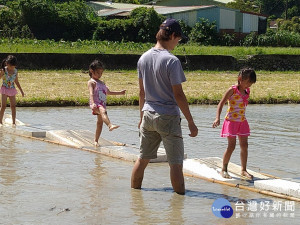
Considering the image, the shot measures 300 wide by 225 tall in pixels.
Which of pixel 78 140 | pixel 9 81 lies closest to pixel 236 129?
pixel 78 140

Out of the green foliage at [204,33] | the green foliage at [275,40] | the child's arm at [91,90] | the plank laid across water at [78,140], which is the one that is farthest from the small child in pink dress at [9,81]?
the green foliage at [275,40]

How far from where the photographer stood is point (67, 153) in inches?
356

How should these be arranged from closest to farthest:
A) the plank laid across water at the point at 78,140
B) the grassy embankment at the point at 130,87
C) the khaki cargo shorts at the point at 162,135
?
the khaki cargo shorts at the point at 162,135, the plank laid across water at the point at 78,140, the grassy embankment at the point at 130,87

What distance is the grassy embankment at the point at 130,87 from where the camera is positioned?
619 inches

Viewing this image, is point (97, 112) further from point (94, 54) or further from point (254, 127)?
point (94, 54)

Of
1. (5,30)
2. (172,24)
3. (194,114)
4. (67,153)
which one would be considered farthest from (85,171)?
(5,30)

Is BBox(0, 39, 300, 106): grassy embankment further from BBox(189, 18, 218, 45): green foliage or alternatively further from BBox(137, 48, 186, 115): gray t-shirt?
BBox(189, 18, 218, 45): green foliage

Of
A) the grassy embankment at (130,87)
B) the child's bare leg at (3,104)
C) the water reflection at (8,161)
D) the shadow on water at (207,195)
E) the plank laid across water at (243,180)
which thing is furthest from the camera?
the grassy embankment at (130,87)

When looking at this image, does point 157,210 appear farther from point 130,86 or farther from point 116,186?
point 130,86

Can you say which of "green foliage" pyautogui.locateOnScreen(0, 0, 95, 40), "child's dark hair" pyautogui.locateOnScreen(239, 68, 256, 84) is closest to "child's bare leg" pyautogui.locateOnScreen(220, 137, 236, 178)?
"child's dark hair" pyautogui.locateOnScreen(239, 68, 256, 84)

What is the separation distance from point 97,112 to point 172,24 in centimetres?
319

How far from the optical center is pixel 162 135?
20.9 ft

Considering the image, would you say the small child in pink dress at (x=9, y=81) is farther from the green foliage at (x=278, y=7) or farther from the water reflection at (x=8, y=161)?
the green foliage at (x=278, y=7)

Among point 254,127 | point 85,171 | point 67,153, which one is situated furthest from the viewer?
point 254,127
